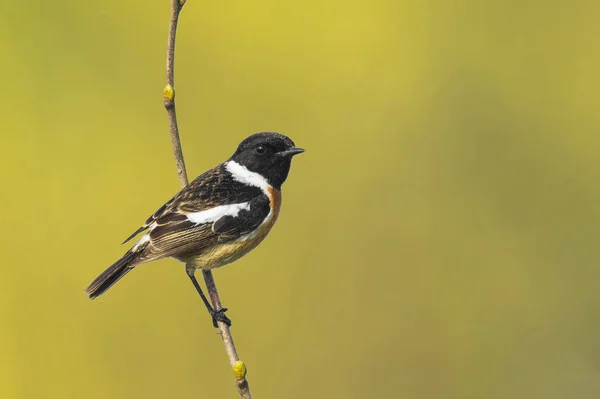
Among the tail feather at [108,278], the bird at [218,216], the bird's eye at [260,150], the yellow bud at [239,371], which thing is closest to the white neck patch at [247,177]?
the bird at [218,216]

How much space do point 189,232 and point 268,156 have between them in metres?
0.65

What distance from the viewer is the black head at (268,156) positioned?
14.0 ft

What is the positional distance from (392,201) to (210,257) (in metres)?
3.24

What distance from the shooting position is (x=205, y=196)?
13.5 feet

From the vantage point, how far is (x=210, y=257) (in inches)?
158

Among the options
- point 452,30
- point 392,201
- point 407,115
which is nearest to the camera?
point 392,201

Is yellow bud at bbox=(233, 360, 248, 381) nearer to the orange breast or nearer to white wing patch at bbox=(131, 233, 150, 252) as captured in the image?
the orange breast

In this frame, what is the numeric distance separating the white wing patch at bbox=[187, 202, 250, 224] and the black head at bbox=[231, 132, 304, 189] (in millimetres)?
285

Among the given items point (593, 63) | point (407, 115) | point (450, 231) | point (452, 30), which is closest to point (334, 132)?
point (407, 115)

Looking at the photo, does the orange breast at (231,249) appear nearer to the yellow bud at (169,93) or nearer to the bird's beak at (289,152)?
the bird's beak at (289,152)

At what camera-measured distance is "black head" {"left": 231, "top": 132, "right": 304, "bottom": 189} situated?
14.0ft

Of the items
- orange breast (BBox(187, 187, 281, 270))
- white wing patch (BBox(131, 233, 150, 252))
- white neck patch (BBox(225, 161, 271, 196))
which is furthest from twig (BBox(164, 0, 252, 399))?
white neck patch (BBox(225, 161, 271, 196))

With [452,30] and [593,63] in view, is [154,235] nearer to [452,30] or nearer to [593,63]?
[452,30]

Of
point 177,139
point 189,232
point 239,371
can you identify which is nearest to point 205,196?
point 189,232
